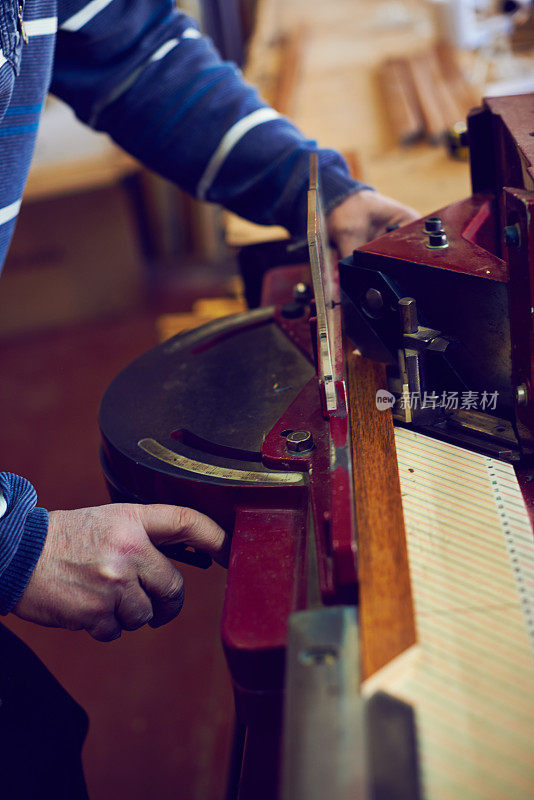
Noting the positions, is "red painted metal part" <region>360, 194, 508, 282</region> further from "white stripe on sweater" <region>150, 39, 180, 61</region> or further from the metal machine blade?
"white stripe on sweater" <region>150, 39, 180, 61</region>

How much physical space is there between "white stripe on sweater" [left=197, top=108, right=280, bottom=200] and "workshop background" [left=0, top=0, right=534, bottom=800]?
314 millimetres

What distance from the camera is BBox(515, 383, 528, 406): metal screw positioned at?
2.59 ft

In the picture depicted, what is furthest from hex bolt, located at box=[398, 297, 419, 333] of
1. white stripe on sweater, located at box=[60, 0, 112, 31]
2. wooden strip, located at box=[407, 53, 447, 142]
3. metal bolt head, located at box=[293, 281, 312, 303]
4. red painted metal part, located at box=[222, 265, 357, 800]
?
wooden strip, located at box=[407, 53, 447, 142]

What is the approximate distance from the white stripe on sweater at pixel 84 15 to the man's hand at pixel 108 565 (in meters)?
0.88

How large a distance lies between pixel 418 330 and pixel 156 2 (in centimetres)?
89

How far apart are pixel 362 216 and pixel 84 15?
58 cm

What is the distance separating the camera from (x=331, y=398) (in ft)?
2.65

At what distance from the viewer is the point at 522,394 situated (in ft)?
2.60

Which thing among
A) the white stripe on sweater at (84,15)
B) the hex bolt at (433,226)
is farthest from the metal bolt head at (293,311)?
the white stripe on sweater at (84,15)

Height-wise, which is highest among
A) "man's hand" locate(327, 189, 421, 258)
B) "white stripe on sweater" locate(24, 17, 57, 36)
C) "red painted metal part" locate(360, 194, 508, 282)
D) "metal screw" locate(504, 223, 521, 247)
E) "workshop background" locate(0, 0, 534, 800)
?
"white stripe on sweater" locate(24, 17, 57, 36)

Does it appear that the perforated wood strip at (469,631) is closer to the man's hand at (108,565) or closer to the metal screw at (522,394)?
the metal screw at (522,394)

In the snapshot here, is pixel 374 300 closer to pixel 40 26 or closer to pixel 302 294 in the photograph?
pixel 302 294

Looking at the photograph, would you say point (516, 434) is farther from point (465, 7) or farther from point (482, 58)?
point (465, 7)

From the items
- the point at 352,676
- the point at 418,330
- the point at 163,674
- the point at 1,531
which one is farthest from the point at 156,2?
the point at 163,674
